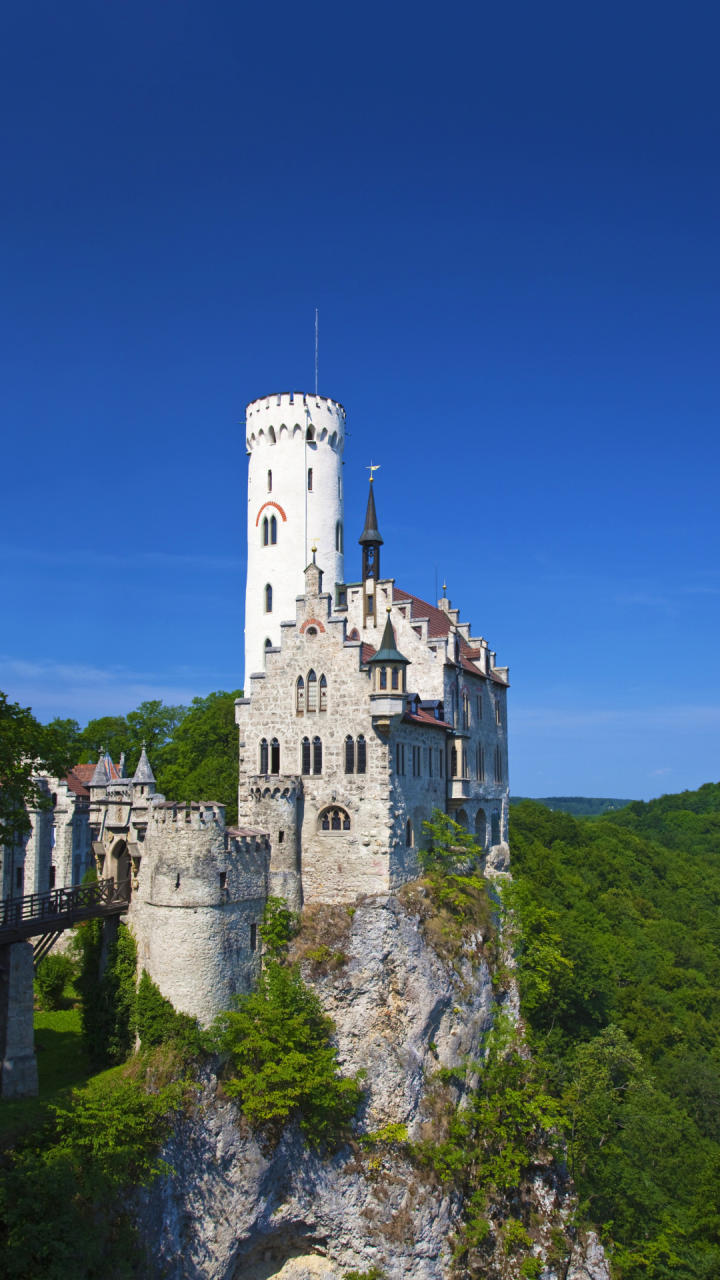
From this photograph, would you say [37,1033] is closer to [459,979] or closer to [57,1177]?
[57,1177]

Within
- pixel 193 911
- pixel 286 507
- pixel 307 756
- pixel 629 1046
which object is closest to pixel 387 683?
pixel 307 756

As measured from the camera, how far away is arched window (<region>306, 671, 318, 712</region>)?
43219 mm

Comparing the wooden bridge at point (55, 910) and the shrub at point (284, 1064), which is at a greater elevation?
the wooden bridge at point (55, 910)

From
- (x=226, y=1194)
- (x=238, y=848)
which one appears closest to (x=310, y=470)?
(x=238, y=848)

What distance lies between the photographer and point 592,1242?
43.4 m

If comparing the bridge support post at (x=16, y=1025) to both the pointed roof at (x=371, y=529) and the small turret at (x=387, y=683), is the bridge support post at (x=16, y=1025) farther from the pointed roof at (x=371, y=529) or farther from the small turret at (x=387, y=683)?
the pointed roof at (x=371, y=529)

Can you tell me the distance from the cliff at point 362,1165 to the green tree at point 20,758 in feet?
43.3

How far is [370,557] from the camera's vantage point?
1955 inches

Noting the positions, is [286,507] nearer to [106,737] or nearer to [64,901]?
[64,901]

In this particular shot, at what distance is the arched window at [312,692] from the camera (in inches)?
1702

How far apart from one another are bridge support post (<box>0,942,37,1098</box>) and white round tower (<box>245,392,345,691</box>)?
71.5ft

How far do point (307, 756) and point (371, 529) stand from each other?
13994mm

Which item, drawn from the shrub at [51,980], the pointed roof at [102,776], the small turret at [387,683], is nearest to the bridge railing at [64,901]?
the pointed roof at [102,776]

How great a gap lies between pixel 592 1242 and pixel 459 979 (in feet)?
49.0
